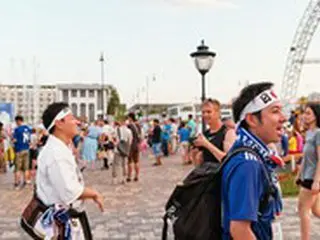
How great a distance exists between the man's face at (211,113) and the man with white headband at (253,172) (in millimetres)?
2620

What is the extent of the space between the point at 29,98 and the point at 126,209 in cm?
6482

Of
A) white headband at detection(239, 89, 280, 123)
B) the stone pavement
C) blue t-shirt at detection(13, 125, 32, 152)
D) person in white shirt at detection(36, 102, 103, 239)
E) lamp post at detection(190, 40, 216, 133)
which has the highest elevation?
lamp post at detection(190, 40, 216, 133)

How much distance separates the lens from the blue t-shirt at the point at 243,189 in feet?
6.75

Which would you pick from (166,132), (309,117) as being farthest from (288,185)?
(166,132)

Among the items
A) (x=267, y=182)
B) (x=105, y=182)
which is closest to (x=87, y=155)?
(x=105, y=182)

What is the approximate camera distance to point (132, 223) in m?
7.80

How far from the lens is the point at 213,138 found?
4.85 meters

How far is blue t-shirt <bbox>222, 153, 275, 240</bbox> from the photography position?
2.06 m

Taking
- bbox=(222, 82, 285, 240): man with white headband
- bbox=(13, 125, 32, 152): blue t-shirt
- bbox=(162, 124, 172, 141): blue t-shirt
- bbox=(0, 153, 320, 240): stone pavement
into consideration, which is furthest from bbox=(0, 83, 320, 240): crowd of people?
bbox=(162, 124, 172, 141): blue t-shirt

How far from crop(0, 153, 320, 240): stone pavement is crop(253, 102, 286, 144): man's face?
15.4 feet

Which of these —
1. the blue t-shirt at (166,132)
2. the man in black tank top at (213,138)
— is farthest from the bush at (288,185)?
the blue t-shirt at (166,132)

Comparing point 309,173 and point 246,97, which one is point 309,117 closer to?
point 309,173

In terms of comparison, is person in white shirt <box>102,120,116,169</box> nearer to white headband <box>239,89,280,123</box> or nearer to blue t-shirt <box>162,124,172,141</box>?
blue t-shirt <box>162,124,172,141</box>

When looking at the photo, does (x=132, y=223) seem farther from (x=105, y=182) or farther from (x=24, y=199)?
(x=105, y=182)
